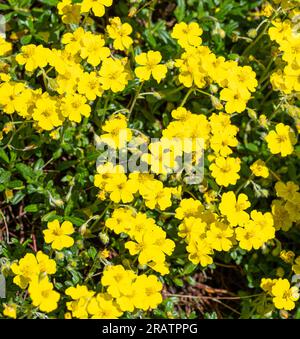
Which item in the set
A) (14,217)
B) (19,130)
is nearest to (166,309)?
(14,217)

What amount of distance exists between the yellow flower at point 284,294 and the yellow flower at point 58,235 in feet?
3.43

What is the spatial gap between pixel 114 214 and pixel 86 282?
401 mm

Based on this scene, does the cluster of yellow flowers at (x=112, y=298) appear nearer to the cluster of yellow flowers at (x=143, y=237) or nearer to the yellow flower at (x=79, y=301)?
the yellow flower at (x=79, y=301)

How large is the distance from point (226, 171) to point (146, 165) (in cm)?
42

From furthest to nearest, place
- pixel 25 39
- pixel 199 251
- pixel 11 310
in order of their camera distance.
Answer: pixel 25 39 → pixel 199 251 → pixel 11 310

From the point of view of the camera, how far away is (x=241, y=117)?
385 cm

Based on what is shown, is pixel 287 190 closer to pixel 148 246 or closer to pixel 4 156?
pixel 148 246

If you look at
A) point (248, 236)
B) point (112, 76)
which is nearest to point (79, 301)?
point (248, 236)

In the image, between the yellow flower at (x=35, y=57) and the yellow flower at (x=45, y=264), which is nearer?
the yellow flower at (x=45, y=264)

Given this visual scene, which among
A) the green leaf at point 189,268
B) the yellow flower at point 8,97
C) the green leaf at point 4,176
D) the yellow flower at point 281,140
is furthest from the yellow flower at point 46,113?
the yellow flower at point 281,140

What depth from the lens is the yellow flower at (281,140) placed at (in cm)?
346

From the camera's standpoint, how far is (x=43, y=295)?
9.39ft
